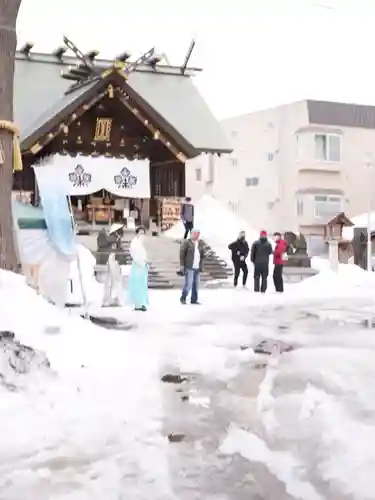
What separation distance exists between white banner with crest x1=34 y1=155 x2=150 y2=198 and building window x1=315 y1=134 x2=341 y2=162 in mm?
12548

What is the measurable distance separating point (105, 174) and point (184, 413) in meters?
18.9

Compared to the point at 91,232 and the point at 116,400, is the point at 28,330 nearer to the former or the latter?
the point at 116,400

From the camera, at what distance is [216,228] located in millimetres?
26656

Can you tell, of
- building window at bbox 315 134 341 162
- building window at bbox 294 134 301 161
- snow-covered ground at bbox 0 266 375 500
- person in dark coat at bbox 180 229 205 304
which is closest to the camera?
snow-covered ground at bbox 0 266 375 500

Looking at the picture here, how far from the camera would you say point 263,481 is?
423cm

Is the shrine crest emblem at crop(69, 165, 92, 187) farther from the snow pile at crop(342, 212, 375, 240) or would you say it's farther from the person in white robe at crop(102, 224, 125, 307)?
the snow pile at crop(342, 212, 375, 240)

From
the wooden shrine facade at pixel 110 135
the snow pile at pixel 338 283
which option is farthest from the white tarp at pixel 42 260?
the wooden shrine facade at pixel 110 135

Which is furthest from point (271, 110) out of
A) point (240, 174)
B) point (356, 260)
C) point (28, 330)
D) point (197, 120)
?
point (28, 330)

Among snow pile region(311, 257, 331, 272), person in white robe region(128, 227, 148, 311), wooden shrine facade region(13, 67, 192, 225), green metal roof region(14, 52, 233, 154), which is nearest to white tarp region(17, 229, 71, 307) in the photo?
person in white robe region(128, 227, 148, 311)

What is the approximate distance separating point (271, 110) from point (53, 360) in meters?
30.1

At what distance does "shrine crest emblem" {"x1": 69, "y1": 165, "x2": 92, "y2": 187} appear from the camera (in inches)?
939

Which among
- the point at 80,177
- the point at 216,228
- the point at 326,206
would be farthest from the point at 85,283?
the point at 326,206

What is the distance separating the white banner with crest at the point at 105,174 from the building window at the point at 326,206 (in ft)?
41.0

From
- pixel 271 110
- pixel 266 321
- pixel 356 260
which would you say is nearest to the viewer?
pixel 266 321
